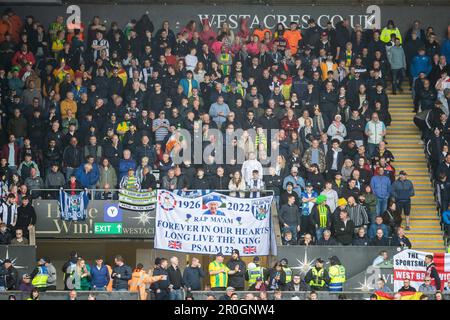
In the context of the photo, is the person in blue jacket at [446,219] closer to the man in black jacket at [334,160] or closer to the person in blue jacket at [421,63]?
the man in black jacket at [334,160]

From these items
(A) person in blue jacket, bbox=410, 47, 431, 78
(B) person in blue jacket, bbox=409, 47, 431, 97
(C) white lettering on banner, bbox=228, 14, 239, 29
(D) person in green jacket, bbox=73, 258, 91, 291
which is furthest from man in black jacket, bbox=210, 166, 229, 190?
(C) white lettering on banner, bbox=228, 14, 239, 29

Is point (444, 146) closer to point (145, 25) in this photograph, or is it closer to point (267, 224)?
point (267, 224)

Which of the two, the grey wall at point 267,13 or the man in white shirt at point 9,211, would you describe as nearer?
the man in white shirt at point 9,211

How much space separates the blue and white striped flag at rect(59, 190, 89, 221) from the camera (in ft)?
93.8

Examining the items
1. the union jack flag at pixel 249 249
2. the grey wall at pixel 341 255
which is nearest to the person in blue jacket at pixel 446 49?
the grey wall at pixel 341 255

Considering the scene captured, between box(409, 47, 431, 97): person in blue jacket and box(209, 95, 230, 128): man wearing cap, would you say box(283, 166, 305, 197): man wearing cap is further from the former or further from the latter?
box(409, 47, 431, 97): person in blue jacket

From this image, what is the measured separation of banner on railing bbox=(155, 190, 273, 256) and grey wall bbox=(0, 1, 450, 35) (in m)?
10.3

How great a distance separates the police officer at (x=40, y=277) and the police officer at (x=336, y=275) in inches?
249

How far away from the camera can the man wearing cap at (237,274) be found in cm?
2636

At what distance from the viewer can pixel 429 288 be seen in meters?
25.8

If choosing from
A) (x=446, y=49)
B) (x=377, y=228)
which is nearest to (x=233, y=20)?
(x=446, y=49)
